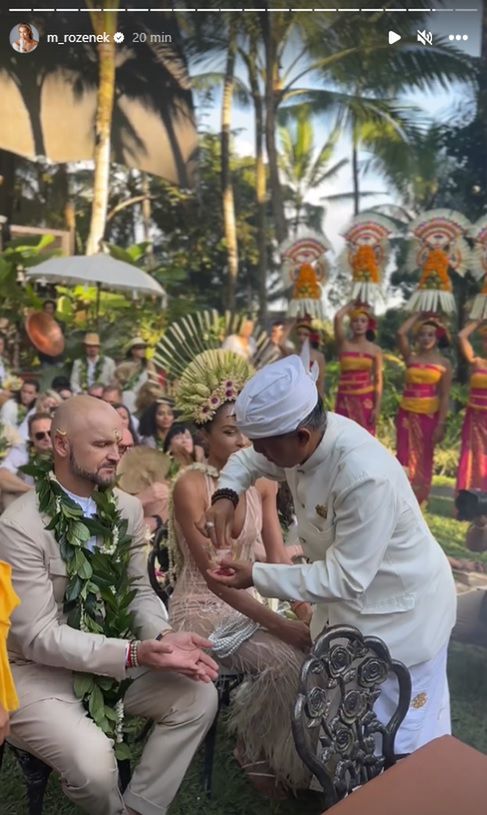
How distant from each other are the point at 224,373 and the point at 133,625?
1118mm

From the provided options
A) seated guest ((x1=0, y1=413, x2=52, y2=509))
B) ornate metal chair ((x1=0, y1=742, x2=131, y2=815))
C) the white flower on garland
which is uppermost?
seated guest ((x1=0, y1=413, x2=52, y2=509))

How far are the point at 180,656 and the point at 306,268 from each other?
4311mm

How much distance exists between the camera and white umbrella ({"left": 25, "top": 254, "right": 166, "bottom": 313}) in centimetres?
612

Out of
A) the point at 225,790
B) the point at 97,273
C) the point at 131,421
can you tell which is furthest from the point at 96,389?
the point at 225,790

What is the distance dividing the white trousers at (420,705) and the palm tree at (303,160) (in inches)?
173

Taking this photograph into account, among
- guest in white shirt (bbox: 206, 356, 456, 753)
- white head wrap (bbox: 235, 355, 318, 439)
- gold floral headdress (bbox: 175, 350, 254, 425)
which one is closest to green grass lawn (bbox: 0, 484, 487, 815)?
guest in white shirt (bbox: 206, 356, 456, 753)

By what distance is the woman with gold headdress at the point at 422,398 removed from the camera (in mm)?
5695

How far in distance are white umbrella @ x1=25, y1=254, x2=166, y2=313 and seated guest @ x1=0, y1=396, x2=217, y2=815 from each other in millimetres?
3969

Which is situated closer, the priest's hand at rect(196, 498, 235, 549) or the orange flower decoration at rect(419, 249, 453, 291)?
the priest's hand at rect(196, 498, 235, 549)

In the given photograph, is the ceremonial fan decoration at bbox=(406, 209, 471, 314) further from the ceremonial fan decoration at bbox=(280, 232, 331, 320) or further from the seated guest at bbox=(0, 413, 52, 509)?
the seated guest at bbox=(0, 413, 52, 509)

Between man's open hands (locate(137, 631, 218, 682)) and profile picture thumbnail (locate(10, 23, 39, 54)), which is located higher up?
profile picture thumbnail (locate(10, 23, 39, 54))

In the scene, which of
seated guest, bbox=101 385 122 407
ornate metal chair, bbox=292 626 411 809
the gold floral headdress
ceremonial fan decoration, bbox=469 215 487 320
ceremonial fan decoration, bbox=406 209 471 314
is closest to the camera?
ornate metal chair, bbox=292 626 411 809

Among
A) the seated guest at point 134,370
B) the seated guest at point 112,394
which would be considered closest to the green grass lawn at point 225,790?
the seated guest at point 112,394

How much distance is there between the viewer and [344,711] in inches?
70.7
